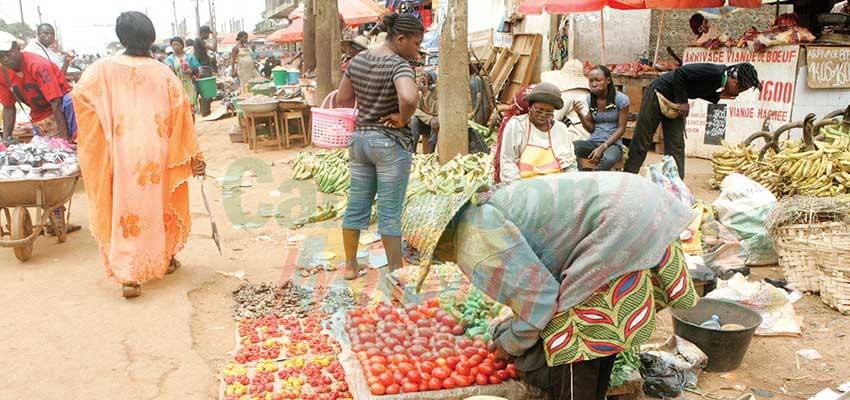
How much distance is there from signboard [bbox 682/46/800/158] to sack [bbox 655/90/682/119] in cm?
285

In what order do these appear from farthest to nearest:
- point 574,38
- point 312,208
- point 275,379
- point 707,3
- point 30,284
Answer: point 574,38, point 707,3, point 312,208, point 30,284, point 275,379

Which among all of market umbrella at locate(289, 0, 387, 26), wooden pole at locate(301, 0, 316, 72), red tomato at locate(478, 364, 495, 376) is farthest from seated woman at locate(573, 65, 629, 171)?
market umbrella at locate(289, 0, 387, 26)

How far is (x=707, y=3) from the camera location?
8.96 metres

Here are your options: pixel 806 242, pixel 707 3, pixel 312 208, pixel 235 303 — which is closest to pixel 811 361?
pixel 806 242

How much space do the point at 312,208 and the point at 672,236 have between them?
5096 mm

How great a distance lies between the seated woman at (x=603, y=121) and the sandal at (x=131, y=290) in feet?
13.4

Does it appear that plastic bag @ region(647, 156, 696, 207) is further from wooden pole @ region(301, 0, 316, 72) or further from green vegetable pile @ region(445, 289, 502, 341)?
wooden pole @ region(301, 0, 316, 72)

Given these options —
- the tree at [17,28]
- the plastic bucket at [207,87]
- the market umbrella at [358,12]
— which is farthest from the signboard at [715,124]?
the tree at [17,28]

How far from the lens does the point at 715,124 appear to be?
8.99m

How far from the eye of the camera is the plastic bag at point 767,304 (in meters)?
4.06

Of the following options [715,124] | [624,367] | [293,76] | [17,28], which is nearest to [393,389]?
[624,367]

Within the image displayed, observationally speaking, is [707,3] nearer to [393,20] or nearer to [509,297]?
[393,20]

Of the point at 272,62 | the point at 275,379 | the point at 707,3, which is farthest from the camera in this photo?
the point at 272,62

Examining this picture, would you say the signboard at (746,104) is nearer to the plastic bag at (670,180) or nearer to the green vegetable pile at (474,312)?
the plastic bag at (670,180)
